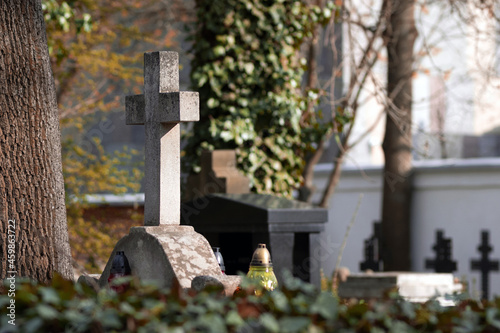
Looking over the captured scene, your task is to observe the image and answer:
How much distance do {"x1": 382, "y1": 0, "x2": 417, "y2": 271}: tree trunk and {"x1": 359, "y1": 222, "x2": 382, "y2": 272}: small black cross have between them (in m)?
0.11

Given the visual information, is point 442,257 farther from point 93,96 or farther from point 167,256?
point 167,256

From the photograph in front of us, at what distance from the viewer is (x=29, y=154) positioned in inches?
166

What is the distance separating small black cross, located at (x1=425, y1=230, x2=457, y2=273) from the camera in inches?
461

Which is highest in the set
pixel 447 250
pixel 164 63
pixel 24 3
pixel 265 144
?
pixel 24 3

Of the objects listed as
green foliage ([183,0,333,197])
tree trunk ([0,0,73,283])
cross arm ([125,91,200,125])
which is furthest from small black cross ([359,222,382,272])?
tree trunk ([0,0,73,283])

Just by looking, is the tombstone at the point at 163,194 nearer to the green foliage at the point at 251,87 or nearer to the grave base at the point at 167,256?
the grave base at the point at 167,256

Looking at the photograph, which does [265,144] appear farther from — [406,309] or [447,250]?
[406,309]

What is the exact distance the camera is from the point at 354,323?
246cm

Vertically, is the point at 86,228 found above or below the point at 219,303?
below

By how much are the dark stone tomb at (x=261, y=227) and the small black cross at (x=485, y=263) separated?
18.1 feet

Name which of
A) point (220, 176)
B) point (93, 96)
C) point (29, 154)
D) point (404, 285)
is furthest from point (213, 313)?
point (93, 96)

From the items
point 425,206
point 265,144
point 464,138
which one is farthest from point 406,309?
point 464,138

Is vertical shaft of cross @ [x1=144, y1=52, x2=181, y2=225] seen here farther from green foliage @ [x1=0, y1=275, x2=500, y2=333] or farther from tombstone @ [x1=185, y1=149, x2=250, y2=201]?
tombstone @ [x1=185, y1=149, x2=250, y2=201]

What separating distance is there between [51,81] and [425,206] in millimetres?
9236
